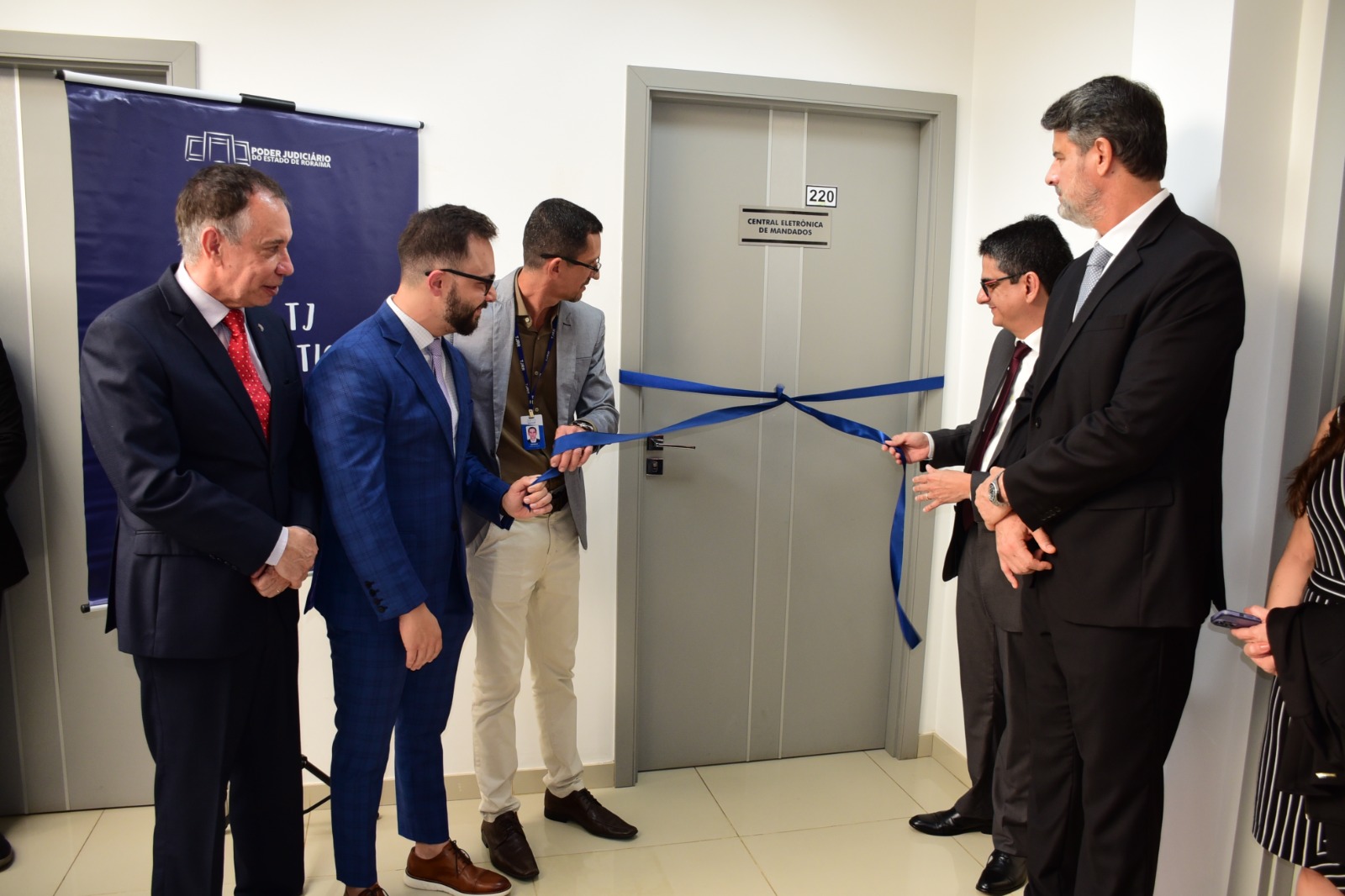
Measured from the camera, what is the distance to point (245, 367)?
211cm

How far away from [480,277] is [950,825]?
2382 mm

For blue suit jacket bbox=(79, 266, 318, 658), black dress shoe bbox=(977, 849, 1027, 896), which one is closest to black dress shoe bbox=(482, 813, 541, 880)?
blue suit jacket bbox=(79, 266, 318, 658)

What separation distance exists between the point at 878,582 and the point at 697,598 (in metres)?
0.76

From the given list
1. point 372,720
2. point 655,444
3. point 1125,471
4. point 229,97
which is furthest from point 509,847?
point 229,97

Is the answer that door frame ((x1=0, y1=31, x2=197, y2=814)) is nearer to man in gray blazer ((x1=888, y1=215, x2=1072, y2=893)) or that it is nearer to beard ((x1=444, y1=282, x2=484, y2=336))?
beard ((x1=444, y1=282, x2=484, y2=336))

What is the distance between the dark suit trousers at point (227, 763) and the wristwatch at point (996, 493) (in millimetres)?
1681

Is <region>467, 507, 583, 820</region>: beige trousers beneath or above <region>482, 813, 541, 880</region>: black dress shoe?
above

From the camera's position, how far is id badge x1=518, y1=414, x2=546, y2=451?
2.74 m

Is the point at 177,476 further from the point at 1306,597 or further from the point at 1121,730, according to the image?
the point at 1306,597

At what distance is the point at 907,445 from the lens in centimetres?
298

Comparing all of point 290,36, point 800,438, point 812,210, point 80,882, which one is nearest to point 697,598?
point 800,438

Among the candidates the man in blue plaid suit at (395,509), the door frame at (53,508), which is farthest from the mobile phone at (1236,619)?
the door frame at (53,508)

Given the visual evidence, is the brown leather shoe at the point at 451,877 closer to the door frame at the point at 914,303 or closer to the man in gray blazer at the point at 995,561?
the door frame at the point at 914,303

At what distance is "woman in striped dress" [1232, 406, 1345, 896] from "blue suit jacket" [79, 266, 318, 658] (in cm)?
212
